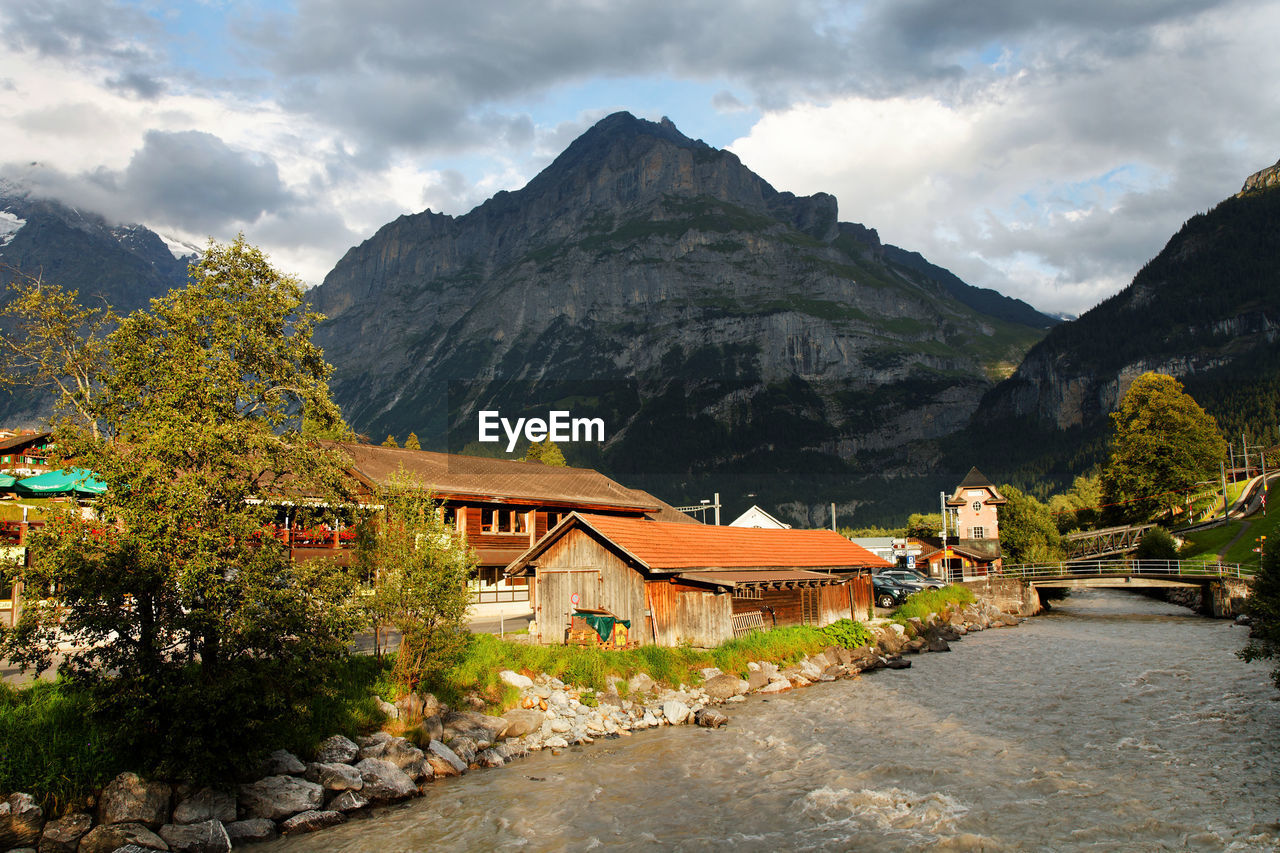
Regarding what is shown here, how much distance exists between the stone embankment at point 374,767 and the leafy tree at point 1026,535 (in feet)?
207

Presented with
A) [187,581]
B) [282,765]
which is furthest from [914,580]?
[187,581]

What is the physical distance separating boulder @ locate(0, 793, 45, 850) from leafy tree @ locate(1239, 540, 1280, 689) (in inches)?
1096

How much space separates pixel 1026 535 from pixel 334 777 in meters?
87.0

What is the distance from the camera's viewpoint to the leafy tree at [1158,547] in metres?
68.0

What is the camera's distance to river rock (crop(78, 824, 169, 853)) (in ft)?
45.8

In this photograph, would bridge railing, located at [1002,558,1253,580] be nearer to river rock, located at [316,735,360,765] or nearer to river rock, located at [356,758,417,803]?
river rock, located at [356,758,417,803]

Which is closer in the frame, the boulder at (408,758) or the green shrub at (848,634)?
the boulder at (408,758)

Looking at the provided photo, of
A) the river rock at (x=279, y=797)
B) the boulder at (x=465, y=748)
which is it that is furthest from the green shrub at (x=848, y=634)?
the river rock at (x=279, y=797)

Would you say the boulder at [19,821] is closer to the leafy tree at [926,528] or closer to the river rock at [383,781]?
the river rock at [383,781]

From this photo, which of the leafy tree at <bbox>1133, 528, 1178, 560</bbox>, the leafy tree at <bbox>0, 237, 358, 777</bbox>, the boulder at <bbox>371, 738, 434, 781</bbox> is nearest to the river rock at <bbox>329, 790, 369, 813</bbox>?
the boulder at <bbox>371, 738, 434, 781</bbox>

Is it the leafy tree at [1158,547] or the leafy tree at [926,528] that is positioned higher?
the leafy tree at [926,528]

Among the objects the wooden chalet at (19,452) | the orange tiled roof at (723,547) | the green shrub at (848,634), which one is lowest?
the green shrub at (848,634)

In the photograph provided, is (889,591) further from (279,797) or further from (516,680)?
(279,797)

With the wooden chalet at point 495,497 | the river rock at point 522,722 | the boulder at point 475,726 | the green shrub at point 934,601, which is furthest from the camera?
the green shrub at point 934,601
